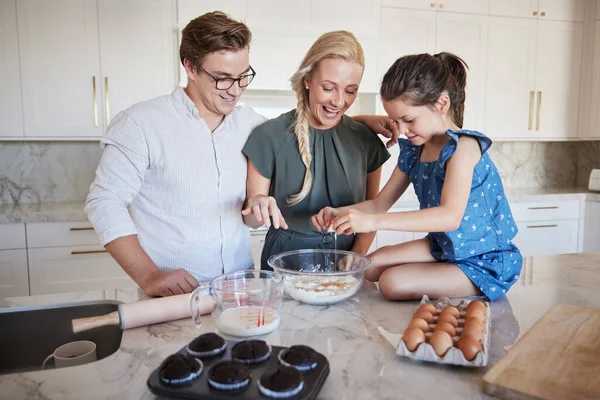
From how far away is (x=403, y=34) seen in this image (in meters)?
3.30

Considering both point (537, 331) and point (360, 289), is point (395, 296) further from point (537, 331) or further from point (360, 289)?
point (537, 331)

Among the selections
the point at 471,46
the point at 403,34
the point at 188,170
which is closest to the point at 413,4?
the point at 403,34

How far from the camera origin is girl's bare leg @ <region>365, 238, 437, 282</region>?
137 centimetres

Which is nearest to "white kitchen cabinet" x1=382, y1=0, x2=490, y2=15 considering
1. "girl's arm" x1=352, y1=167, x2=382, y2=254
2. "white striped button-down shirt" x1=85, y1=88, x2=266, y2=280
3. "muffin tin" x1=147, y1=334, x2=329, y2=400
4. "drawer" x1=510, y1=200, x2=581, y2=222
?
"drawer" x1=510, y1=200, x2=581, y2=222

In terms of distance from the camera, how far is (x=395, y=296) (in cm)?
118

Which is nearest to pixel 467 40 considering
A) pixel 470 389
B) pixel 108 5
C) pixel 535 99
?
pixel 535 99

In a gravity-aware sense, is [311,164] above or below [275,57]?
below

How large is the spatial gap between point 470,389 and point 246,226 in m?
1.03

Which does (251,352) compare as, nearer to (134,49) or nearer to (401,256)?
(401,256)

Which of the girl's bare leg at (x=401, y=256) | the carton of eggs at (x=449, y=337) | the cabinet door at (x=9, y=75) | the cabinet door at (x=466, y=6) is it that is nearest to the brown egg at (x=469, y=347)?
the carton of eggs at (x=449, y=337)

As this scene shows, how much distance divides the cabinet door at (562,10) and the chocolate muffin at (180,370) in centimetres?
385

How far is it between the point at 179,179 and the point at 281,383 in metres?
0.94

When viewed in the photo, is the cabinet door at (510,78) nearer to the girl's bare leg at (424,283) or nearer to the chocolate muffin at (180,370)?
the girl's bare leg at (424,283)

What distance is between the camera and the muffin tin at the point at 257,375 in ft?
2.26
